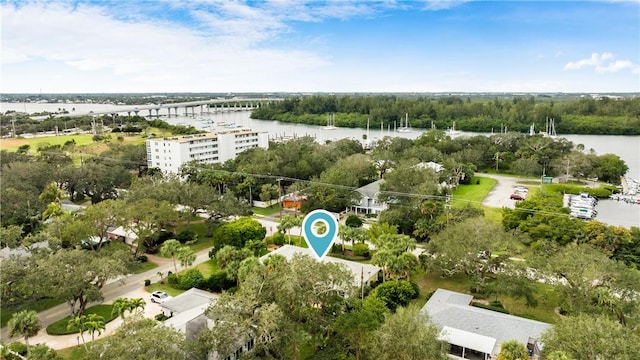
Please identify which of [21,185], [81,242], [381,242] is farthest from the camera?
[21,185]

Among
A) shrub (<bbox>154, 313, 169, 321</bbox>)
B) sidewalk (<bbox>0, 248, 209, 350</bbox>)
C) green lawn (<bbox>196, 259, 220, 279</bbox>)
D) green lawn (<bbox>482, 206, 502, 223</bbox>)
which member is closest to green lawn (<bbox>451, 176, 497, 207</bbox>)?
green lawn (<bbox>482, 206, 502, 223</bbox>)

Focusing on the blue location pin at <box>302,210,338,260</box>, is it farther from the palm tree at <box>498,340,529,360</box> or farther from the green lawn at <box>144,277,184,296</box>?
the green lawn at <box>144,277,184,296</box>

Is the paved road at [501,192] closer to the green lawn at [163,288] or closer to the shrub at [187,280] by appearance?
the shrub at [187,280]

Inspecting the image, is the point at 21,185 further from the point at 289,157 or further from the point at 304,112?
the point at 304,112

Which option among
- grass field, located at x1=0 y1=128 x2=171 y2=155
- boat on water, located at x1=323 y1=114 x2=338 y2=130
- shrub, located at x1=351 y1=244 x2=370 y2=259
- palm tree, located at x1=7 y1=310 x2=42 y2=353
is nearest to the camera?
palm tree, located at x1=7 y1=310 x2=42 y2=353

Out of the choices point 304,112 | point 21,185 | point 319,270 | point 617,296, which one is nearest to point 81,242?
point 21,185

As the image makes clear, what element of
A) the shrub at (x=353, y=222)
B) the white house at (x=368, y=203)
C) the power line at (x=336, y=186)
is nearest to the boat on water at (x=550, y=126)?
the power line at (x=336, y=186)

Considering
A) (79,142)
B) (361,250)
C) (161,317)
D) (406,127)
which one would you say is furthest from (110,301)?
(406,127)
